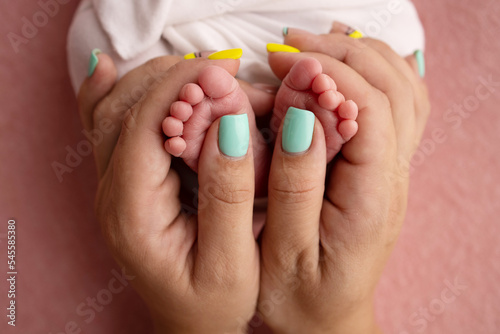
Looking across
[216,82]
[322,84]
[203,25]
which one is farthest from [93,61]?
[322,84]

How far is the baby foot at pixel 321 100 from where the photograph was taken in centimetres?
57

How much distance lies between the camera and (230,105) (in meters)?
0.59

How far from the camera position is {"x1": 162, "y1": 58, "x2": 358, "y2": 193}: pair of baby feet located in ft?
1.86

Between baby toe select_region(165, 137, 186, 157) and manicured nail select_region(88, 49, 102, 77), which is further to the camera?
manicured nail select_region(88, 49, 102, 77)

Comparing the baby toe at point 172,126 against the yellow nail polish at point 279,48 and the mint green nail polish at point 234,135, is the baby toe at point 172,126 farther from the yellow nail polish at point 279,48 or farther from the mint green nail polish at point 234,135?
the yellow nail polish at point 279,48

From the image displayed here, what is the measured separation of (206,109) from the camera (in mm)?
581

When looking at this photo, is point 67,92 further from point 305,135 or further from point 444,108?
point 444,108

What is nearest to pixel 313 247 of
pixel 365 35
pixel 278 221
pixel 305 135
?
pixel 278 221

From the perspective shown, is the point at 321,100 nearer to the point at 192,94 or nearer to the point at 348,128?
the point at 348,128

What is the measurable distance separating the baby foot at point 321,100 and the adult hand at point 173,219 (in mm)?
87

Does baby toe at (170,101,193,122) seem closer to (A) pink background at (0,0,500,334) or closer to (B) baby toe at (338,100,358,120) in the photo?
(B) baby toe at (338,100,358,120)

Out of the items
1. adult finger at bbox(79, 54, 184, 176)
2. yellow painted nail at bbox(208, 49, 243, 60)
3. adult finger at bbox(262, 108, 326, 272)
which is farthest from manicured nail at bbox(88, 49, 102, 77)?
adult finger at bbox(262, 108, 326, 272)

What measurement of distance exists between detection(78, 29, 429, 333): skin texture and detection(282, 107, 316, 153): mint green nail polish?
1cm

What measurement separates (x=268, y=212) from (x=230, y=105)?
185 millimetres
